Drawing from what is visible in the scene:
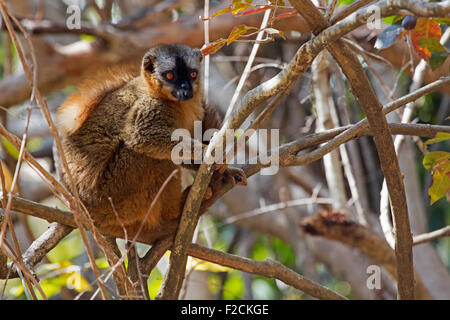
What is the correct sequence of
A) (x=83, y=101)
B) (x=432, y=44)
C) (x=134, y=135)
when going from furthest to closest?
(x=83, y=101) < (x=134, y=135) < (x=432, y=44)

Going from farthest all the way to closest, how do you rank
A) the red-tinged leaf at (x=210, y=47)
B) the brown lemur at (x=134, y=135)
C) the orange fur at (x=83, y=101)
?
the orange fur at (x=83, y=101) → the brown lemur at (x=134, y=135) → the red-tinged leaf at (x=210, y=47)

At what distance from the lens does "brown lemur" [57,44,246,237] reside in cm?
388

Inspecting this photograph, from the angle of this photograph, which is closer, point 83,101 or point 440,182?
point 440,182

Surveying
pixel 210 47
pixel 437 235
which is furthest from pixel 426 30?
pixel 437 235

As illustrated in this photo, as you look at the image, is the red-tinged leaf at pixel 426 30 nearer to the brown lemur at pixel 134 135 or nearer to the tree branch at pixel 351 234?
the brown lemur at pixel 134 135

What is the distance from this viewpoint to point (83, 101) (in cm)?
417

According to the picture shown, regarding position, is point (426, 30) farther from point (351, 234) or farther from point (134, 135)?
point (351, 234)

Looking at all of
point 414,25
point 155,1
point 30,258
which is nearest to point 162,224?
point 30,258

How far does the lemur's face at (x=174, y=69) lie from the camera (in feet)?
14.1

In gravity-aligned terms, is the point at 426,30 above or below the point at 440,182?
above

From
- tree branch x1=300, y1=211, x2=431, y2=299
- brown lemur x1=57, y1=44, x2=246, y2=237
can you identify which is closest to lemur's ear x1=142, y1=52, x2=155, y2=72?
brown lemur x1=57, y1=44, x2=246, y2=237

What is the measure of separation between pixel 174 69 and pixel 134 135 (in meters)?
0.67

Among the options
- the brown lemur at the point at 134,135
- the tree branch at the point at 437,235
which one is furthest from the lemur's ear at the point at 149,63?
the tree branch at the point at 437,235
